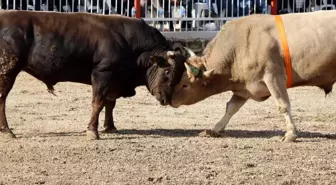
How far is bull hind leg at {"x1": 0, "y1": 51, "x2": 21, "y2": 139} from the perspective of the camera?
11852mm

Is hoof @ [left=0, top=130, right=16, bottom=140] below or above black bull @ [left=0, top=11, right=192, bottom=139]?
below

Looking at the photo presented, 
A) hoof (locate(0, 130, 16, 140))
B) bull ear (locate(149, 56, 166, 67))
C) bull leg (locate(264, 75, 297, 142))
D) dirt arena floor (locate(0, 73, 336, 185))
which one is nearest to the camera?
dirt arena floor (locate(0, 73, 336, 185))

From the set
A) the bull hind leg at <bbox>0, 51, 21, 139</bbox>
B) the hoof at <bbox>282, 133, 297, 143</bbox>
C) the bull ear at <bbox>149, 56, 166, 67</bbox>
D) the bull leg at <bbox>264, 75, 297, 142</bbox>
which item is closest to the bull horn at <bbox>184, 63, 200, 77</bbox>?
the bull ear at <bbox>149, 56, 166, 67</bbox>

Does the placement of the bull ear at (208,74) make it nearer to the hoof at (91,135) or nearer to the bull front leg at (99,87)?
the bull front leg at (99,87)

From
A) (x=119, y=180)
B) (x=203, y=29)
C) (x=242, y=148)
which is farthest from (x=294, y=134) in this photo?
(x=203, y=29)

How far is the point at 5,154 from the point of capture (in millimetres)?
10477

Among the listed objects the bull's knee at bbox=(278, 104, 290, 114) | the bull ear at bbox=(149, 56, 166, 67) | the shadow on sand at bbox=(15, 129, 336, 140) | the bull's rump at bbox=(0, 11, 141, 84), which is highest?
the bull's rump at bbox=(0, 11, 141, 84)

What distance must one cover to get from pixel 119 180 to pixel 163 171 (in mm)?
601

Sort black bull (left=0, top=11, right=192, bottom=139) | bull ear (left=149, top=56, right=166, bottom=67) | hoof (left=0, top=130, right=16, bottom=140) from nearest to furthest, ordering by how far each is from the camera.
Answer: hoof (left=0, top=130, right=16, bottom=140) < black bull (left=0, top=11, right=192, bottom=139) < bull ear (left=149, top=56, right=166, bottom=67)

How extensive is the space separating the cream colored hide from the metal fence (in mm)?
7665

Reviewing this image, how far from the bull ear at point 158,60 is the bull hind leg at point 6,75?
1635 millimetres

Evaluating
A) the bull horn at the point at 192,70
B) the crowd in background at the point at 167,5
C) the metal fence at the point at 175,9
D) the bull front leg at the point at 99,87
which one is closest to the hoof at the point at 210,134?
the bull horn at the point at 192,70

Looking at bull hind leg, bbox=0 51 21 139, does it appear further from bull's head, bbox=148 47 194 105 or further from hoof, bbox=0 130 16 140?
bull's head, bbox=148 47 194 105

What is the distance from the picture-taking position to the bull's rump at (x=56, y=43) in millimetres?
11930
